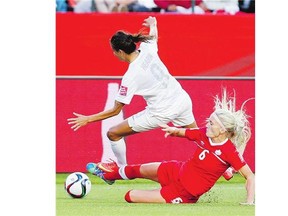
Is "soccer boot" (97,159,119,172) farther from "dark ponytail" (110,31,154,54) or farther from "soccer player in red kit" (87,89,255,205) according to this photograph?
"dark ponytail" (110,31,154,54)

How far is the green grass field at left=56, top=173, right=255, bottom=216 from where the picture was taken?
964 cm

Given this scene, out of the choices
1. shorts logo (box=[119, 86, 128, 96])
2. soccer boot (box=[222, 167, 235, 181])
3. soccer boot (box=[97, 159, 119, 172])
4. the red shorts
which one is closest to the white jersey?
shorts logo (box=[119, 86, 128, 96])

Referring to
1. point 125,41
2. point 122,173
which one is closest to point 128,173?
point 122,173

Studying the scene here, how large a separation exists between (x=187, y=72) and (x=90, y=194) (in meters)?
3.38

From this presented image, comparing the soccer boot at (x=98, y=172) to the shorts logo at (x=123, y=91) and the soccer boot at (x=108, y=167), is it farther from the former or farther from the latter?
the shorts logo at (x=123, y=91)

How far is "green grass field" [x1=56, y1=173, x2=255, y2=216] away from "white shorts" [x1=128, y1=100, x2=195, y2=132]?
79 cm

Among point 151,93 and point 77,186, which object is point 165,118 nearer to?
point 151,93

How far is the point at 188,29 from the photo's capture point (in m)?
14.3

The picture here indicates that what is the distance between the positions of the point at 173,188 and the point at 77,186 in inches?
46.2

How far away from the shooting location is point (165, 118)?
1211cm

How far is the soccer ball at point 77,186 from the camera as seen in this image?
10.9m
